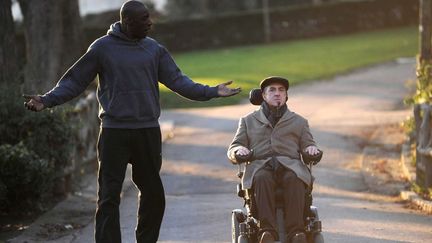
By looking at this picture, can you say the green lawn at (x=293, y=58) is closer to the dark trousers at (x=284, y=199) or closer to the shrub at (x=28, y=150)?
the shrub at (x=28, y=150)

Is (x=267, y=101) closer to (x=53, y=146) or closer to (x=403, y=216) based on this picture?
(x=403, y=216)

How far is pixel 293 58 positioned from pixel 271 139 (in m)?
31.6

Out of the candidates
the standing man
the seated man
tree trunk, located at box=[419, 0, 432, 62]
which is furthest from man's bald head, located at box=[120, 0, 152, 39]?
tree trunk, located at box=[419, 0, 432, 62]

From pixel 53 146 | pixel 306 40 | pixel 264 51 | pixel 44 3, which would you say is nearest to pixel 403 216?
pixel 53 146

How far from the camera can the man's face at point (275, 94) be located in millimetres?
8883

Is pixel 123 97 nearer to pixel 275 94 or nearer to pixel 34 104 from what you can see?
pixel 34 104

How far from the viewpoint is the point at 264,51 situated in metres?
45.2

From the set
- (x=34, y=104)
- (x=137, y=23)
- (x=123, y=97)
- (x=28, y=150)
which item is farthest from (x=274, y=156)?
(x=28, y=150)

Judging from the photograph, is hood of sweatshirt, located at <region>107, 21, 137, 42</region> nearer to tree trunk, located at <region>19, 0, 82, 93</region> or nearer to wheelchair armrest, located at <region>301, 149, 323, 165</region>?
wheelchair armrest, located at <region>301, 149, 323, 165</region>

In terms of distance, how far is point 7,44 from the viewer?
573 inches

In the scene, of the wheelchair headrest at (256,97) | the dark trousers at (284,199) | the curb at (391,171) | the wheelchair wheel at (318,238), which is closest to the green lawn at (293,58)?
the curb at (391,171)

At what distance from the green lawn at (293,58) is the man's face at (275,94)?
61.4ft

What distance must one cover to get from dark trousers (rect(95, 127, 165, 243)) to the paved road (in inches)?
76.8

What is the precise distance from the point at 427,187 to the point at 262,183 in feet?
17.6
